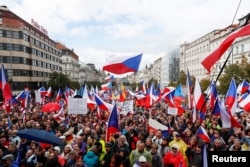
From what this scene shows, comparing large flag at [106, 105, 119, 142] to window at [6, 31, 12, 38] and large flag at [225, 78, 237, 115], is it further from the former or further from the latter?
window at [6, 31, 12, 38]

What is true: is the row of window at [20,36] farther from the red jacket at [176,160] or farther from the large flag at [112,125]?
the red jacket at [176,160]

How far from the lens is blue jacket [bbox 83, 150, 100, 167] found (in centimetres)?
726

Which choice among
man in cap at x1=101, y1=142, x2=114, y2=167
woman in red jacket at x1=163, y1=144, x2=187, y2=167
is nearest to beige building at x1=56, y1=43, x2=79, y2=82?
man in cap at x1=101, y1=142, x2=114, y2=167

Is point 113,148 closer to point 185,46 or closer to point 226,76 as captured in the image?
point 226,76

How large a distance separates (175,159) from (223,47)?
8.36ft

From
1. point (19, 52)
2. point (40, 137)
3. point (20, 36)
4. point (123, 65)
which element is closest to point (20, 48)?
point (19, 52)

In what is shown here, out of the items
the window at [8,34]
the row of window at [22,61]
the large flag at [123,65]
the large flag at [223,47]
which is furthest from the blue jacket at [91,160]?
the window at [8,34]

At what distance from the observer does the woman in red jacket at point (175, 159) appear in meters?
7.18

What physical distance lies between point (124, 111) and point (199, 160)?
5360 millimetres

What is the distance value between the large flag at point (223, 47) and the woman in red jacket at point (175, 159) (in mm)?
1962

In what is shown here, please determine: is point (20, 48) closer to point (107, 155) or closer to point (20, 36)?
point (20, 36)

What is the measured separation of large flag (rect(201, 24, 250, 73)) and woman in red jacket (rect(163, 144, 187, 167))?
196 cm

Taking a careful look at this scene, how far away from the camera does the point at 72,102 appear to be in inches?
515

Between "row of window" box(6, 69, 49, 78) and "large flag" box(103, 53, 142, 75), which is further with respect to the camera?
"row of window" box(6, 69, 49, 78)
